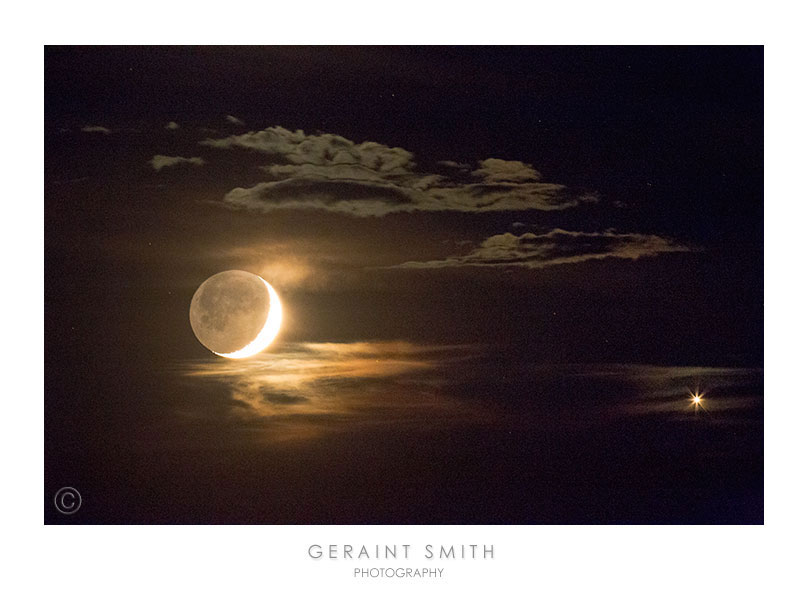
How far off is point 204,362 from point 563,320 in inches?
88.4

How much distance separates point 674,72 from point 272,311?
288cm

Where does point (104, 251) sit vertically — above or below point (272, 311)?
above

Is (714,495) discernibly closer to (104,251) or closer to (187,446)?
(187,446)

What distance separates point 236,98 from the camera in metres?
4.23

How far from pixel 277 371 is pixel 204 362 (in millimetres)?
452

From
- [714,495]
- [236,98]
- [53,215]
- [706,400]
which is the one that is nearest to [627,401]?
[706,400]

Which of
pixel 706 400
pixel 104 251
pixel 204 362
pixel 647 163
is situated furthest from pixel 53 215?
pixel 706 400

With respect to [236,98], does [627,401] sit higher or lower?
lower

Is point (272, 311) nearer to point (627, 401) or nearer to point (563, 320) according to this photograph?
point (563, 320)

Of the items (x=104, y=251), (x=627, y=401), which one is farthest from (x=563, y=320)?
(x=104, y=251)

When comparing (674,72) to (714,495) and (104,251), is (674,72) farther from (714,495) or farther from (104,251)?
(104,251)

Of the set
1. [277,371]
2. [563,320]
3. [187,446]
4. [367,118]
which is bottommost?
[187,446]

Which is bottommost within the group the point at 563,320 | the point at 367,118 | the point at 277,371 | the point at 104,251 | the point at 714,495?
the point at 714,495

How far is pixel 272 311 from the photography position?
13.9 ft
